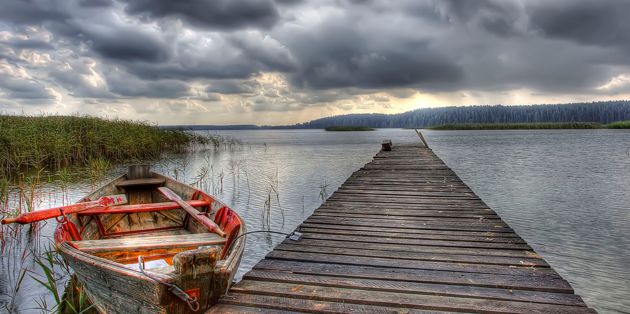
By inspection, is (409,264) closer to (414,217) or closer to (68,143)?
(414,217)

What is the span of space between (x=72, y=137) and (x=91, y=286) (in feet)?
52.0

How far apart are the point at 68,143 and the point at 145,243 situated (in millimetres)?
14673

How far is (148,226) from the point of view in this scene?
678cm

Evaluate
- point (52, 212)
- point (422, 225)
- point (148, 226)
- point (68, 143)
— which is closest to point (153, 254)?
point (52, 212)

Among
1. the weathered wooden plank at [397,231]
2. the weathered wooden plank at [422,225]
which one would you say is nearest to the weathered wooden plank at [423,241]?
the weathered wooden plank at [397,231]

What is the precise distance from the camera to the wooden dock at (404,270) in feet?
11.0

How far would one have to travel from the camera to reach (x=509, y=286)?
3.66 m

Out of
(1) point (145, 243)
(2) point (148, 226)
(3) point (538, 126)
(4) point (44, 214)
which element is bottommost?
(2) point (148, 226)

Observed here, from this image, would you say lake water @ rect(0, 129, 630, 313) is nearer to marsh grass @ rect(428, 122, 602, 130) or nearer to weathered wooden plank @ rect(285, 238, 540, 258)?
weathered wooden plank @ rect(285, 238, 540, 258)

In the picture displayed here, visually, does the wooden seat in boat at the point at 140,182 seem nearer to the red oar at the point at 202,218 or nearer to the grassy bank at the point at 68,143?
the red oar at the point at 202,218

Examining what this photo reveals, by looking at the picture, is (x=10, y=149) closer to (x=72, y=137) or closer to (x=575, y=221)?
(x=72, y=137)

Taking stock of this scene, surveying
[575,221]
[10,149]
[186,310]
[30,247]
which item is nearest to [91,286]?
[186,310]

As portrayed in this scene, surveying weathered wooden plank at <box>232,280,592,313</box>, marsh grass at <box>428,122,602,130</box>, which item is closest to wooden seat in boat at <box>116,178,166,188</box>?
weathered wooden plank at <box>232,280,592,313</box>

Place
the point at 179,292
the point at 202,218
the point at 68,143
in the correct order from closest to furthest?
the point at 179,292 → the point at 202,218 → the point at 68,143
